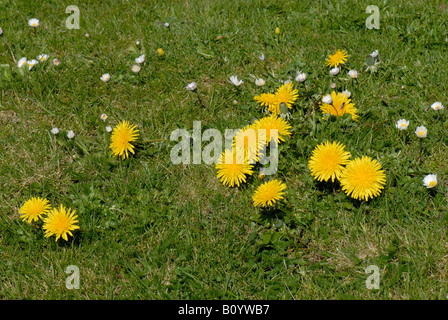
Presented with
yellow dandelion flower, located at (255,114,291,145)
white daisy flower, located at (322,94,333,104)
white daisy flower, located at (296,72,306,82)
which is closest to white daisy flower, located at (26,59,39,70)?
yellow dandelion flower, located at (255,114,291,145)

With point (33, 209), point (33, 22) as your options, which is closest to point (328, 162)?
point (33, 209)

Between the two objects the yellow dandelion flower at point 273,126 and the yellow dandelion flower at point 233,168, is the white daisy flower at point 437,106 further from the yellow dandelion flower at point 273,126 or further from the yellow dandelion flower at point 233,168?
the yellow dandelion flower at point 233,168

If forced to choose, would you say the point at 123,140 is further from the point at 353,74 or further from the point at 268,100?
the point at 353,74

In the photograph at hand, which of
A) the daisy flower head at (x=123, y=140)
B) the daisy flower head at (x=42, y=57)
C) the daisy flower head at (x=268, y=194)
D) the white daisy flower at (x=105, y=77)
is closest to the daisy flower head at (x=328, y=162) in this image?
the daisy flower head at (x=268, y=194)

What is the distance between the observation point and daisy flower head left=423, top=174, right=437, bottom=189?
2506mm

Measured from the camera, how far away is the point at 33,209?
8.60 ft

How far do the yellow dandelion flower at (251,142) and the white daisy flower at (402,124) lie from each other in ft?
2.94

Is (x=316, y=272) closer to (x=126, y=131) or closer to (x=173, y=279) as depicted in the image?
(x=173, y=279)

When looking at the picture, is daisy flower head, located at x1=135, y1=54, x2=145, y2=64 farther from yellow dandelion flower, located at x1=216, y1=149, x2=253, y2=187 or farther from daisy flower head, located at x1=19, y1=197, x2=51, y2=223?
daisy flower head, located at x1=19, y1=197, x2=51, y2=223

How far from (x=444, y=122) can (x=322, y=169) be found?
0.98 metres

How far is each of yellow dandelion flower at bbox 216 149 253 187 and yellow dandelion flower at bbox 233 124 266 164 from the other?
4 centimetres

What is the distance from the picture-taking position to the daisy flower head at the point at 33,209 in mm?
2617

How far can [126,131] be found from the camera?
2912 millimetres

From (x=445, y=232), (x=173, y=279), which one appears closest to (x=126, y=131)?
(x=173, y=279)
